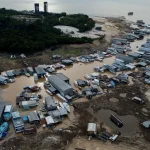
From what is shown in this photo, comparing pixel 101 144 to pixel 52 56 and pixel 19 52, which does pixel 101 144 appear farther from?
pixel 19 52

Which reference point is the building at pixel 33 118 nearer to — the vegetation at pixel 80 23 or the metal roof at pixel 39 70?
the metal roof at pixel 39 70

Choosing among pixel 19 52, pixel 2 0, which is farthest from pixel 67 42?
pixel 2 0

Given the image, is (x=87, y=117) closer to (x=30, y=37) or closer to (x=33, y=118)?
(x=33, y=118)

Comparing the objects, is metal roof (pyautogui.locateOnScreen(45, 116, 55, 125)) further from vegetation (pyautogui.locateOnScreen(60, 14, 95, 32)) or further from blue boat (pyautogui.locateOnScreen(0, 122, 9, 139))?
vegetation (pyautogui.locateOnScreen(60, 14, 95, 32))

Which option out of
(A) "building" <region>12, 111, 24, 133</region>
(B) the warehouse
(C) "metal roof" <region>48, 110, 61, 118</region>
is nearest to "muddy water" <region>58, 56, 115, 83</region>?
(B) the warehouse

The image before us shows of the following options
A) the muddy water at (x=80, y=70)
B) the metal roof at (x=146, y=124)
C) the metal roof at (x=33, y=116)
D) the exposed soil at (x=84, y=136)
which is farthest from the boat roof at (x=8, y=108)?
the metal roof at (x=146, y=124)

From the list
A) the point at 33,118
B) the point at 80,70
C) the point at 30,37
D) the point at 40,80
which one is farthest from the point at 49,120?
the point at 30,37
